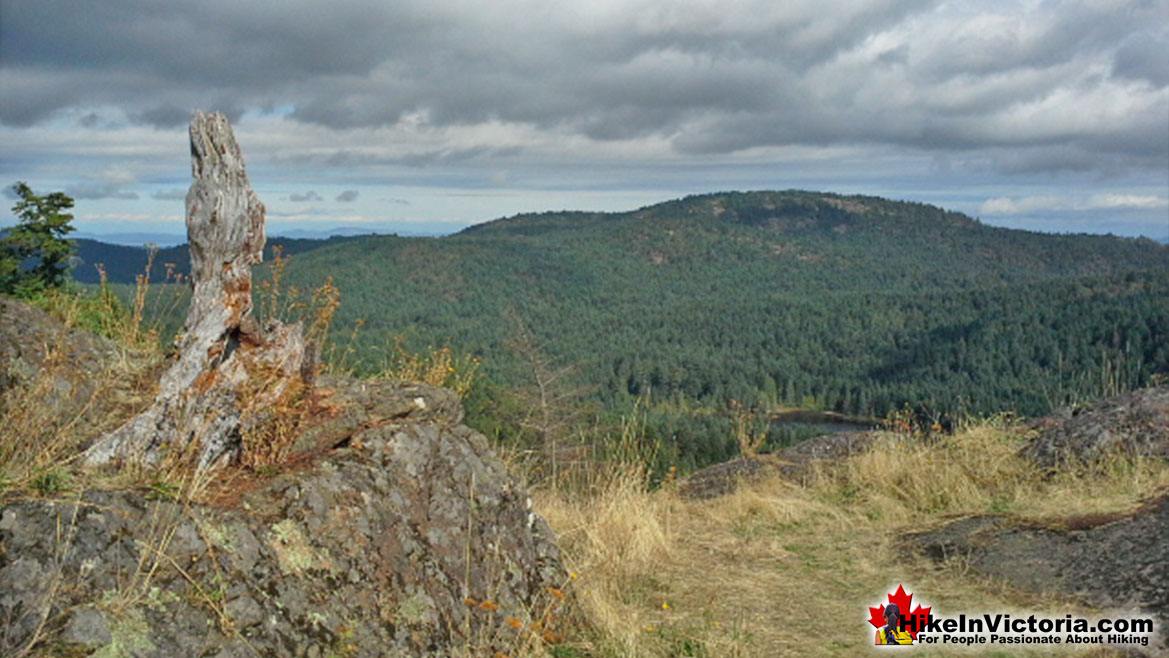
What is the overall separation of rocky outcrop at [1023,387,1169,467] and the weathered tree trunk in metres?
6.62

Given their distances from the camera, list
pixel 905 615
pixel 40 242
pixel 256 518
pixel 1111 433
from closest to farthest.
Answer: pixel 256 518 → pixel 905 615 → pixel 1111 433 → pixel 40 242

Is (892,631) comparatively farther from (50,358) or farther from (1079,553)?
(50,358)

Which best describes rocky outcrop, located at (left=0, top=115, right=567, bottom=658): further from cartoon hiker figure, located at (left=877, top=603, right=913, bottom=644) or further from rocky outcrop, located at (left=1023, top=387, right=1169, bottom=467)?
rocky outcrop, located at (left=1023, top=387, right=1169, bottom=467)

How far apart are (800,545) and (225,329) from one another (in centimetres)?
450

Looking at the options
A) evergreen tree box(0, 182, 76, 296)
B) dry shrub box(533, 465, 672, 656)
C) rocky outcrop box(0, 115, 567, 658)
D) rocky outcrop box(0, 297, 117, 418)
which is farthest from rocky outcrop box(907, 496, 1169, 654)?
evergreen tree box(0, 182, 76, 296)

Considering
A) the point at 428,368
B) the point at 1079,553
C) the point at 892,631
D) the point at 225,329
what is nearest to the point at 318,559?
the point at 225,329

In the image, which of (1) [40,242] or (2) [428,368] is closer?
(2) [428,368]

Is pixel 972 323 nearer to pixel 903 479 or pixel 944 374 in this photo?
pixel 944 374

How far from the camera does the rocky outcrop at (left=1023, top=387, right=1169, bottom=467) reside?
7145 millimetres

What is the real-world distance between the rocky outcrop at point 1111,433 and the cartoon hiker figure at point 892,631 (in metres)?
3.54

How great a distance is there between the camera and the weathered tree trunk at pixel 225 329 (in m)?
4.00

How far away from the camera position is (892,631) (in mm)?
4477

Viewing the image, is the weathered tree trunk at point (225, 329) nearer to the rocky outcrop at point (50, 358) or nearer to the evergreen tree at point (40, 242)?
the rocky outcrop at point (50, 358)

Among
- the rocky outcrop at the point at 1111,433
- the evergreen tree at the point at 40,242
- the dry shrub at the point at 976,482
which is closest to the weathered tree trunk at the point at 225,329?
the dry shrub at the point at 976,482
